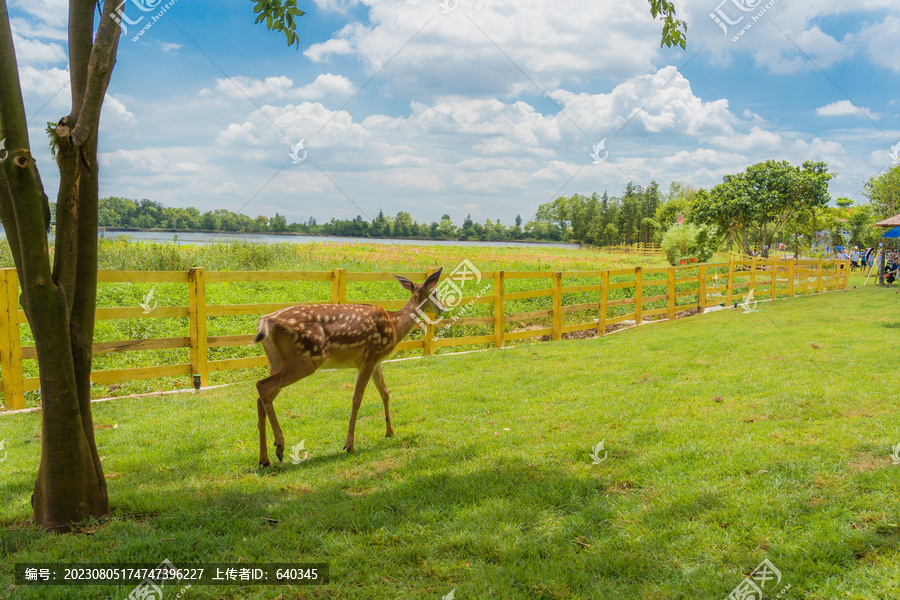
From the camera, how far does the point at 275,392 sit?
4637 millimetres

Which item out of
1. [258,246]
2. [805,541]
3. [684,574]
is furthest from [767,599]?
[258,246]

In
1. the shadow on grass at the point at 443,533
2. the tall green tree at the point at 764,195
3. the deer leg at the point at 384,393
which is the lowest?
the shadow on grass at the point at 443,533

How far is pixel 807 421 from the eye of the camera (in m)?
5.31

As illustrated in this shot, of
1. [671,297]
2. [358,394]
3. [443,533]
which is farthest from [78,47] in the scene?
[671,297]

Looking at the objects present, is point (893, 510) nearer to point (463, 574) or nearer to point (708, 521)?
point (708, 521)

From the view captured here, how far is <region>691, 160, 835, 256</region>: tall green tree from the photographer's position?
29.1m

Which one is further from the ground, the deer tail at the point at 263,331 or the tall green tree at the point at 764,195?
the tall green tree at the point at 764,195

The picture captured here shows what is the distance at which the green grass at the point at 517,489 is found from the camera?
294cm

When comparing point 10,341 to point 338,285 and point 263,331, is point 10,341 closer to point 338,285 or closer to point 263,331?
point 263,331

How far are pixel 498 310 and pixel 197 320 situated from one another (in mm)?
5667

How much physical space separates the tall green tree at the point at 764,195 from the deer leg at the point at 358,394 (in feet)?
102

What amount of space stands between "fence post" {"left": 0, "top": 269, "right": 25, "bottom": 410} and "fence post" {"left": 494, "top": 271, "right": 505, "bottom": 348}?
24.3ft

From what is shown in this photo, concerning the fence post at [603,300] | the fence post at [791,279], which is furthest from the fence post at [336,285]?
the fence post at [791,279]

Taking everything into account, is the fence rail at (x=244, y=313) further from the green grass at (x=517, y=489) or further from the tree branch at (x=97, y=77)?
the tree branch at (x=97, y=77)
